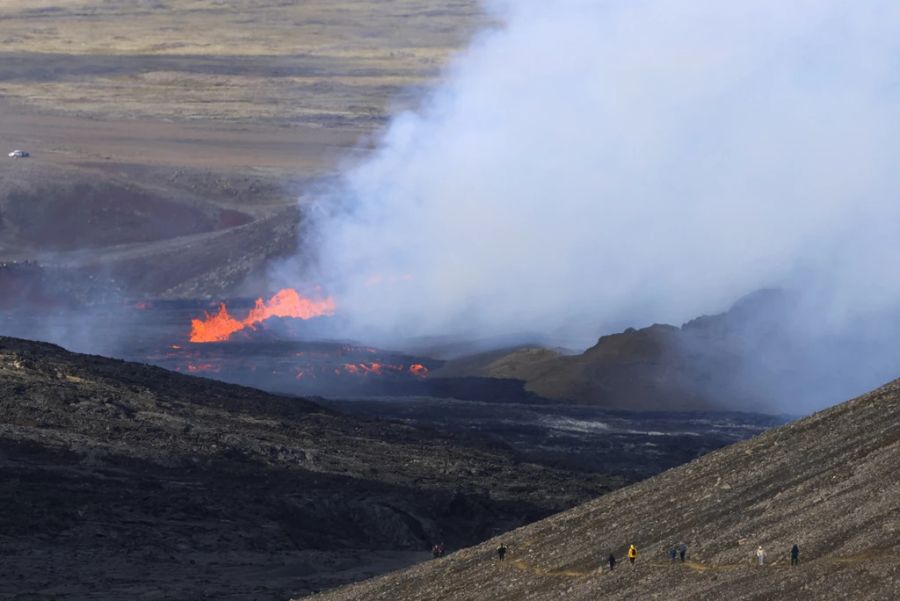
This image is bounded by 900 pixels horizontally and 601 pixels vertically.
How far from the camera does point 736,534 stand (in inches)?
1523

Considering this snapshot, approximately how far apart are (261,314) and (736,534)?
60.9m

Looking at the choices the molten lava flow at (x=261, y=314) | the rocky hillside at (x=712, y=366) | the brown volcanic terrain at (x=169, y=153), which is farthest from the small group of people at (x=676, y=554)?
the brown volcanic terrain at (x=169, y=153)

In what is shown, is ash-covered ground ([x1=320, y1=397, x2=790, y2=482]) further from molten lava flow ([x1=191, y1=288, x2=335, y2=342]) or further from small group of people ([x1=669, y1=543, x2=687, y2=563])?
small group of people ([x1=669, y1=543, x2=687, y2=563])

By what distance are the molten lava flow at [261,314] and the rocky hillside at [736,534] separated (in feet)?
163

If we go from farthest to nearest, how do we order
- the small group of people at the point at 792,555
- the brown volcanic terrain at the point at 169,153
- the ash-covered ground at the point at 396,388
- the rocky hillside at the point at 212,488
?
the brown volcanic terrain at the point at 169,153
the ash-covered ground at the point at 396,388
the rocky hillside at the point at 212,488
the small group of people at the point at 792,555

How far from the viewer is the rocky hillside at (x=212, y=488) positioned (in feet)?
170

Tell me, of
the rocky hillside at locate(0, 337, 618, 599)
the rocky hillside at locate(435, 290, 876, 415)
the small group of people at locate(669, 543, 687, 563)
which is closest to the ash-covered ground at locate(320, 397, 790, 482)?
the rocky hillside at locate(0, 337, 618, 599)

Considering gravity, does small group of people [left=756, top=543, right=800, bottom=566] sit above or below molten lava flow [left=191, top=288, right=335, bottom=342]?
below

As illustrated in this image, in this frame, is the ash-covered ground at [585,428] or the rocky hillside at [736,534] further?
the ash-covered ground at [585,428]

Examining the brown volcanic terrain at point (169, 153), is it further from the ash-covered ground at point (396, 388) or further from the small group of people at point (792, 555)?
the small group of people at point (792, 555)

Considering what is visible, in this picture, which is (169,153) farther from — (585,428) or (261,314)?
(585,428)

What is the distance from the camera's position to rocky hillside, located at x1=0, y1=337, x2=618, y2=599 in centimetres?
5184

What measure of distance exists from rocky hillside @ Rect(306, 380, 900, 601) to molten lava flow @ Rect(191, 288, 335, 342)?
4966 cm

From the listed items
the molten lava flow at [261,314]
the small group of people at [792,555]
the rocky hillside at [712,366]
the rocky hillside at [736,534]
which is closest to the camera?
the rocky hillside at [736,534]
